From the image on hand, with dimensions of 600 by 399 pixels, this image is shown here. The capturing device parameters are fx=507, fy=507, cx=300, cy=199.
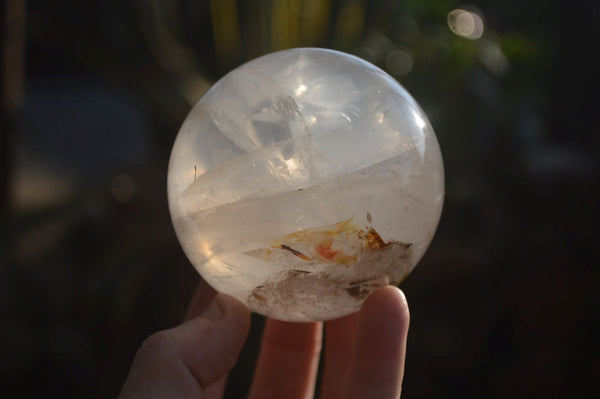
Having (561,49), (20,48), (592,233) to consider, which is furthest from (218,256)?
(561,49)

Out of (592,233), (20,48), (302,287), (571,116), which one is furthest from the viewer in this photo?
(571,116)

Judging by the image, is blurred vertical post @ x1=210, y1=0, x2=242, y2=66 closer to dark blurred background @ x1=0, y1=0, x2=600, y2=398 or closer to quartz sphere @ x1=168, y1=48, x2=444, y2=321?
dark blurred background @ x1=0, y1=0, x2=600, y2=398

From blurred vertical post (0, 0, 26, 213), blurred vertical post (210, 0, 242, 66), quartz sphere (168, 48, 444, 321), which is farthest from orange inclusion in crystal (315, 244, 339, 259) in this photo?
blurred vertical post (210, 0, 242, 66)

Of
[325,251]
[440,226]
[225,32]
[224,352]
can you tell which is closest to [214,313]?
[224,352]

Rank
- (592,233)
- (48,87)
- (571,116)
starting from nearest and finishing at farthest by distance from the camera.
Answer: (592,233)
(571,116)
(48,87)

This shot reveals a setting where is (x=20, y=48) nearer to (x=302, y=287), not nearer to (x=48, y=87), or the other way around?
(x=302, y=287)

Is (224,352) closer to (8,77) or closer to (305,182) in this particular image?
(305,182)
